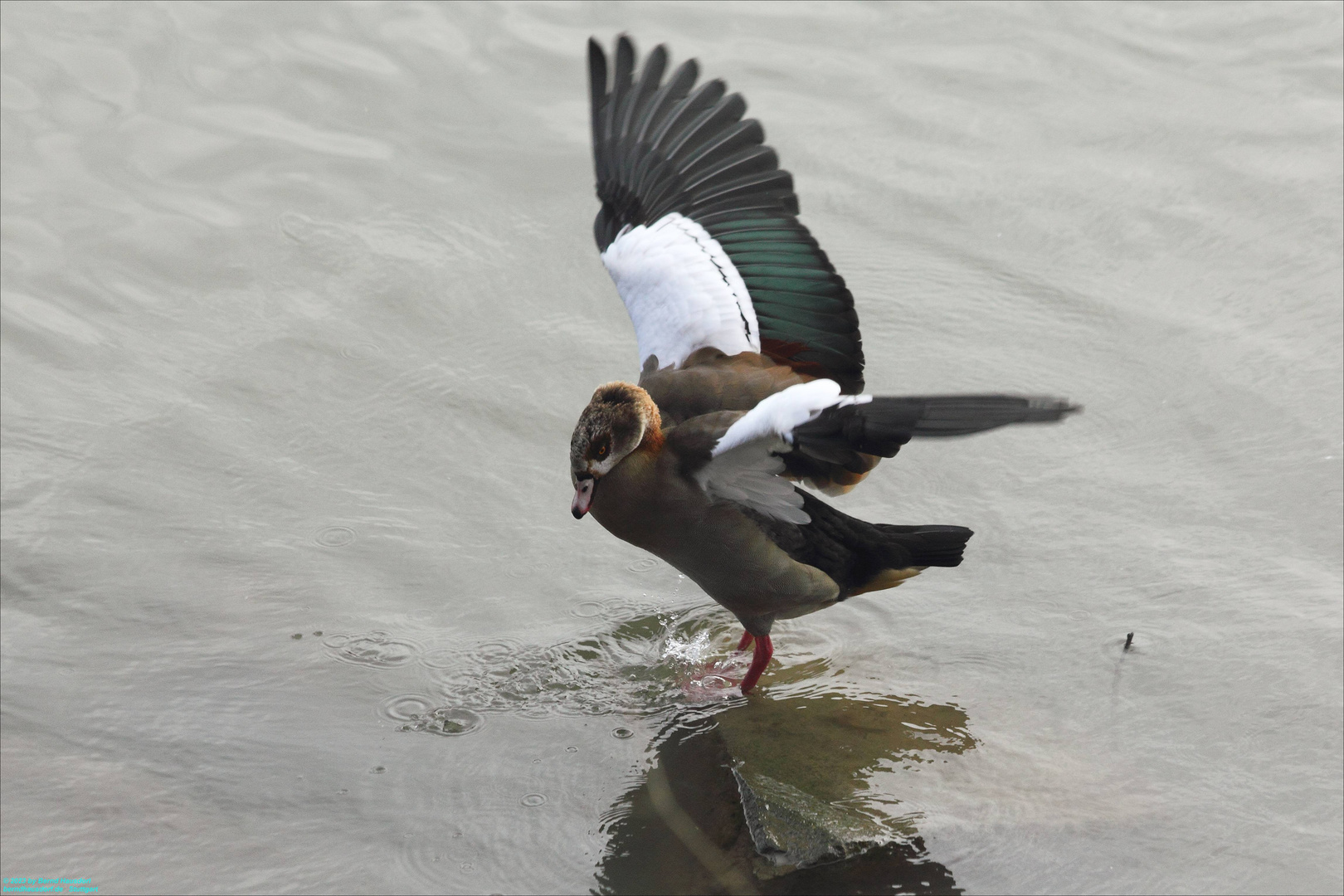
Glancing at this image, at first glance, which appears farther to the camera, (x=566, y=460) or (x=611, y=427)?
(x=566, y=460)

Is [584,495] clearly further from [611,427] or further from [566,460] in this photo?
[566,460]

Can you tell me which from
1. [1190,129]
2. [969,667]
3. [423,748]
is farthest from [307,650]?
[1190,129]

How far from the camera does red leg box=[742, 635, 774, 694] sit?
4617mm

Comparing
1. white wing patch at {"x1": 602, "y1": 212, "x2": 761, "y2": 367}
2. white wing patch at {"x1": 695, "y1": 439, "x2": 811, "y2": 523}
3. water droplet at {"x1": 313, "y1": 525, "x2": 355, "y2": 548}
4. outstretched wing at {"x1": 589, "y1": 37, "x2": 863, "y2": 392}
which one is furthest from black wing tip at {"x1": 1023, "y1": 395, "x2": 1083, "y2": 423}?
water droplet at {"x1": 313, "y1": 525, "x2": 355, "y2": 548}

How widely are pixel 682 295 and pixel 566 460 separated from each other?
1082 millimetres

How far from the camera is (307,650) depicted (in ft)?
15.4

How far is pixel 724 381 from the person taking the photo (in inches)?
179

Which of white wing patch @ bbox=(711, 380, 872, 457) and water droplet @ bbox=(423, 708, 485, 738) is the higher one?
white wing patch @ bbox=(711, 380, 872, 457)

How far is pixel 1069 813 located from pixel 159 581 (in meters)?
3.10

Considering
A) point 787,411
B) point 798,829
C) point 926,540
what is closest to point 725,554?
point 926,540

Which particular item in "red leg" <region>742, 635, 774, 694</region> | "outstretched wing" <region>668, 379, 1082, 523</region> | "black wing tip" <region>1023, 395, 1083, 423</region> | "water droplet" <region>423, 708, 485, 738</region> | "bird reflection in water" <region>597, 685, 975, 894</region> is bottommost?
"water droplet" <region>423, 708, 485, 738</region>

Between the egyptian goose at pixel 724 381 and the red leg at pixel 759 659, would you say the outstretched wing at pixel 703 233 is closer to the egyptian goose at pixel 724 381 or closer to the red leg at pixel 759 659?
the egyptian goose at pixel 724 381

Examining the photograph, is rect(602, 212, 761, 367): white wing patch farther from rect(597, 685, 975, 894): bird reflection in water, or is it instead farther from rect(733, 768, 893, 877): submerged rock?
rect(733, 768, 893, 877): submerged rock

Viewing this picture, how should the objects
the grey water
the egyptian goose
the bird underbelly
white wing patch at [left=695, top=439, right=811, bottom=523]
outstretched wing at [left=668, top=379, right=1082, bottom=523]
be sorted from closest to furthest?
1. outstretched wing at [left=668, top=379, right=1082, bottom=523]
2. the grey water
3. white wing patch at [left=695, top=439, right=811, bottom=523]
4. the egyptian goose
5. the bird underbelly
